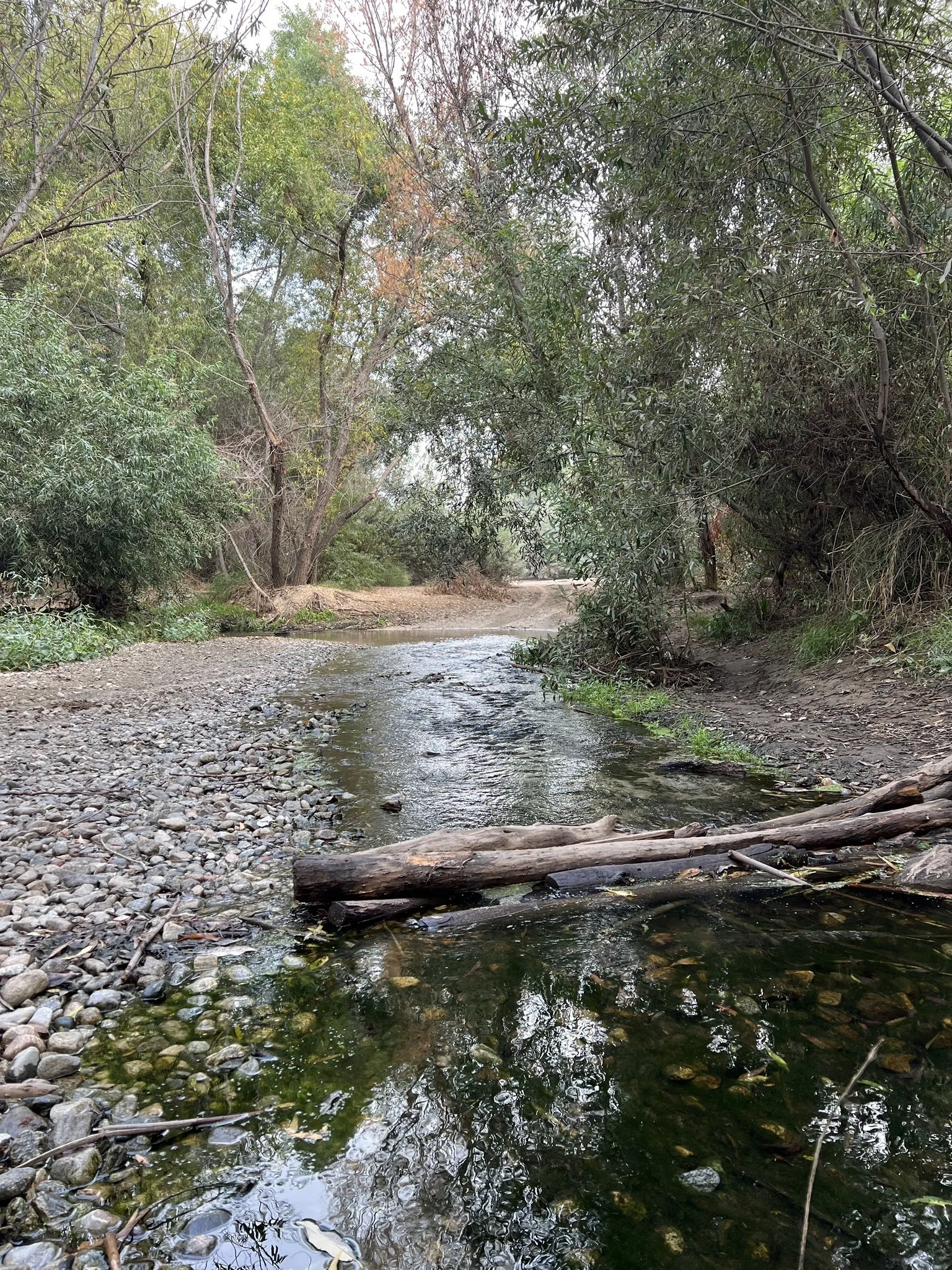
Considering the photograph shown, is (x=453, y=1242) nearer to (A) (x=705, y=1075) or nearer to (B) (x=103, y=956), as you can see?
(A) (x=705, y=1075)

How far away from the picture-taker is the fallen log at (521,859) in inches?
138

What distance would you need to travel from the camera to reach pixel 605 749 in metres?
7.20

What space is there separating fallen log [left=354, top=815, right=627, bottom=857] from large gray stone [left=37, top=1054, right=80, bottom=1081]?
145 centimetres

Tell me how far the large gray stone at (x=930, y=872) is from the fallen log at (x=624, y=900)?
0.75ft

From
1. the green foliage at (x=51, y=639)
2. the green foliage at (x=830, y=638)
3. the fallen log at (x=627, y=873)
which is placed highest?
the green foliage at (x=51, y=639)

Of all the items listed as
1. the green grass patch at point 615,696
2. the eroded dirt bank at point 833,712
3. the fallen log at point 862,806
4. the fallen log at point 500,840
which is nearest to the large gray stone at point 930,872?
the fallen log at point 862,806

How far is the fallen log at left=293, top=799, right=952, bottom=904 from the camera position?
3.51 metres

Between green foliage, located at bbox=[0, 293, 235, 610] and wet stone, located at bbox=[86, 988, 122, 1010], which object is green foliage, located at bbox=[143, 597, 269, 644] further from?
wet stone, located at bbox=[86, 988, 122, 1010]

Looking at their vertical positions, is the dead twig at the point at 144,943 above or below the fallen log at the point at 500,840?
below

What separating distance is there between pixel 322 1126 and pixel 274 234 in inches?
1007

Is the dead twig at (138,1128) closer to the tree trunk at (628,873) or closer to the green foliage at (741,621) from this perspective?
the tree trunk at (628,873)

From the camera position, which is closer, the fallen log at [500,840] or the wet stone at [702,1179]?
the wet stone at [702,1179]

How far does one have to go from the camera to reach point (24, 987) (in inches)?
110

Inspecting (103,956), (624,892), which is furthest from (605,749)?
(103,956)
